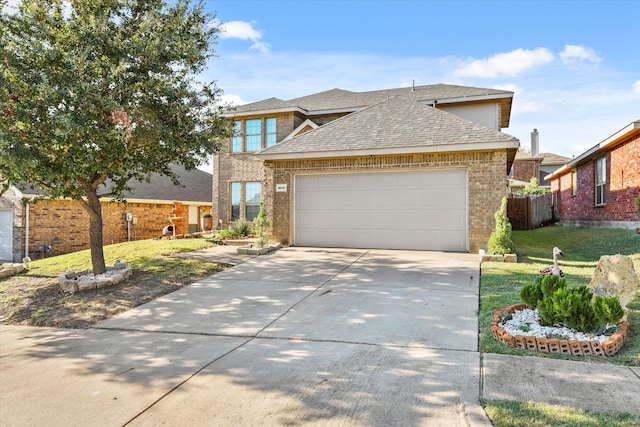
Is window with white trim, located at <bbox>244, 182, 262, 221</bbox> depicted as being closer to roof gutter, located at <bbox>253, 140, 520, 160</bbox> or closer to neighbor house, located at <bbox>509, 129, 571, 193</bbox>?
roof gutter, located at <bbox>253, 140, 520, 160</bbox>

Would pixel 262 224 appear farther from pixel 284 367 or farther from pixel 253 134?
pixel 253 134

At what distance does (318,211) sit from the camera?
13.0m

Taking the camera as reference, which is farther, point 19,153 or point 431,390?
point 19,153

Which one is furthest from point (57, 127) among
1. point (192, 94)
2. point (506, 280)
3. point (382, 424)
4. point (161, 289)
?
point (506, 280)

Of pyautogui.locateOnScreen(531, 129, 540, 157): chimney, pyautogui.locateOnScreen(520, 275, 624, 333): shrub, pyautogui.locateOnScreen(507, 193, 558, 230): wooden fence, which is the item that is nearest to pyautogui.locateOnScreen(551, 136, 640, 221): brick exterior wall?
pyautogui.locateOnScreen(507, 193, 558, 230): wooden fence

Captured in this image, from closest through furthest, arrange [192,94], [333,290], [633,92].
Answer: [333,290] → [192,94] → [633,92]

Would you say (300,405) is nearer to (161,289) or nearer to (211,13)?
(161,289)

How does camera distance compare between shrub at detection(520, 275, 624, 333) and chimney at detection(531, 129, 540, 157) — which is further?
chimney at detection(531, 129, 540, 157)

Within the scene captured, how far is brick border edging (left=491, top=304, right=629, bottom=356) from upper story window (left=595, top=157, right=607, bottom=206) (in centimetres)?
1239

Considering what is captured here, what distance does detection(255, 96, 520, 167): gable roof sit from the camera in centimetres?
1121

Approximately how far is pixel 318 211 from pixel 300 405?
9.88 meters

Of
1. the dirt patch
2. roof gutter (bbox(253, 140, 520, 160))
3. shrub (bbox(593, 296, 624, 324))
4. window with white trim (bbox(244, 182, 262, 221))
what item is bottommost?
the dirt patch

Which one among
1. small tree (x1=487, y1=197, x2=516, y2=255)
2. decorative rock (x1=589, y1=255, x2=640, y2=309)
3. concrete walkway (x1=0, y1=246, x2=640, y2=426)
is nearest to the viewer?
concrete walkway (x1=0, y1=246, x2=640, y2=426)

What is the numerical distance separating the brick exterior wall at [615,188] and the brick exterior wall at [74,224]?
55.1ft
